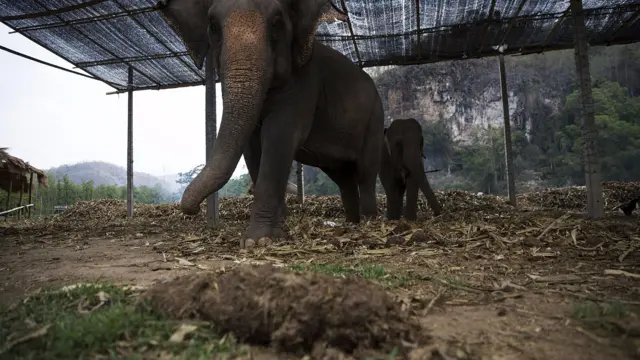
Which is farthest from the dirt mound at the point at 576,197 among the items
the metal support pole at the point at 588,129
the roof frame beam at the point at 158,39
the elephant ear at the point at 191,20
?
the elephant ear at the point at 191,20

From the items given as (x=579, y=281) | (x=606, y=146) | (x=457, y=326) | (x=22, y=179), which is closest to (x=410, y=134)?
(x=579, y=281)

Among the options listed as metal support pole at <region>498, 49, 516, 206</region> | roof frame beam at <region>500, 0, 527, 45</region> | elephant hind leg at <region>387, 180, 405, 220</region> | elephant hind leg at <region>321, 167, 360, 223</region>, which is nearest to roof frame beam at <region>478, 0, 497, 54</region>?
roof frame beam at <region>500, 0, 527, 45</region>

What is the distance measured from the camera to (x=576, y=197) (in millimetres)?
12211

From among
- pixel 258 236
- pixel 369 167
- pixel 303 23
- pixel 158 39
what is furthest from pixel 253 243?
pixel 158 39

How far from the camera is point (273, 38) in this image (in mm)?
3768

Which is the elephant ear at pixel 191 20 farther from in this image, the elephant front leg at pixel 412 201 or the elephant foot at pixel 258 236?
the elephant front leg at pixel 412 201

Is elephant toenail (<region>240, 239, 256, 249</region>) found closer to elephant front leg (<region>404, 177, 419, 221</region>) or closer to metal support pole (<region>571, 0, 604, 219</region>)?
elephant front leg (<region>404, 177, 419, 221</region>)

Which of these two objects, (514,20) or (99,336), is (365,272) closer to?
(99,336)

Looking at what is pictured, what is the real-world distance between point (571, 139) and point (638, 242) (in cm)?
3324

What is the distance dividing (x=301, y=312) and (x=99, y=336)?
60 cm

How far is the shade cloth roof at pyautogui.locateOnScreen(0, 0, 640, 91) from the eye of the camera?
24.8 ft

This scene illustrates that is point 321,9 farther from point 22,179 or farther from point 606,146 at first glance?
point 606,146

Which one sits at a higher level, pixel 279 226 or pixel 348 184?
pixel 348 184

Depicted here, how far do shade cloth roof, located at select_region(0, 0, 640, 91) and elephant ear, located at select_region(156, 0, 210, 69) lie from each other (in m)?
3.26
